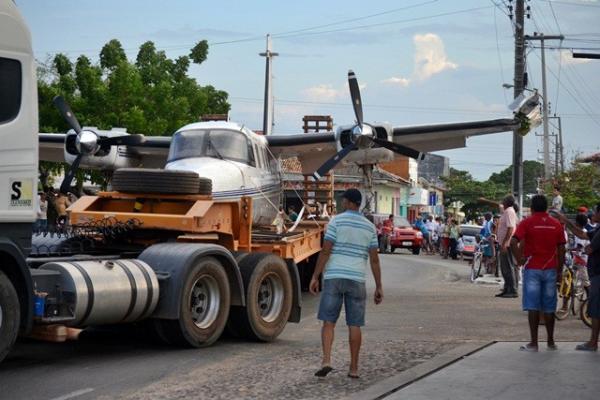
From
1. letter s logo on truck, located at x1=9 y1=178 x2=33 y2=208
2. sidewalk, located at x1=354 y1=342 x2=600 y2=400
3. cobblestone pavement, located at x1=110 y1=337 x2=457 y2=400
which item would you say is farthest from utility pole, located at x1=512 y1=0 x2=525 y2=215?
letter s logo on truck, located at x1=9 y1=178 x2=33 y2=208

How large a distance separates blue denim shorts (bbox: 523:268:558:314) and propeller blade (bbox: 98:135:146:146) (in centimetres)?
745

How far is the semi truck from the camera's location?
9.23m

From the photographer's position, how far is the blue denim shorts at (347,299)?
952cm

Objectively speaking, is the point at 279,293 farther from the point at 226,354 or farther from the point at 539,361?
the point at 539,361

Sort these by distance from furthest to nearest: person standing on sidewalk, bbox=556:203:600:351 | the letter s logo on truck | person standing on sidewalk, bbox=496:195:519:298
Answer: person standing on sidewalk, bbox=496:195:519:298 < person standing on sidewalk, bbox=556:203:600:351 < the letter s logo on truck

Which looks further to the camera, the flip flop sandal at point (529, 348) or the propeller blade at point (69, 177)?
the propeller blade at point (69, 177)

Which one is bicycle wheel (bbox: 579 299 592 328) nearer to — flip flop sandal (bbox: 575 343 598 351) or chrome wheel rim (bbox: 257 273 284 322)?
flip flop sandal (bbox: 575 343 598 351)

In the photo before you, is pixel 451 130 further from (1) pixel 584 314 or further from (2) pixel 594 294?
(2) pixel 594 294

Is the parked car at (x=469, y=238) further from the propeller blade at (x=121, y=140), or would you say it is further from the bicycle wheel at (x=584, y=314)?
the bicycle wheel at (x=584, y=314)

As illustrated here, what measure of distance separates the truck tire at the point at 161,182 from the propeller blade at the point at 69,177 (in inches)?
244

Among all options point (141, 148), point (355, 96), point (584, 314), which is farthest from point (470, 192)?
point (584, 314)

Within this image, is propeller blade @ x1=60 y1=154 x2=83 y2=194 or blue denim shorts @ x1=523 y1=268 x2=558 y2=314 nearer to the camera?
blue denim shorts @ x1=523 y1=268 x2=558 y2=314

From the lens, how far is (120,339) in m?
12.5

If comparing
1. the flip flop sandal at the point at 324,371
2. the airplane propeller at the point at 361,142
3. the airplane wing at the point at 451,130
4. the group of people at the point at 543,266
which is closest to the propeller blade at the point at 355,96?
the airplane propeller at the point at 361,142
